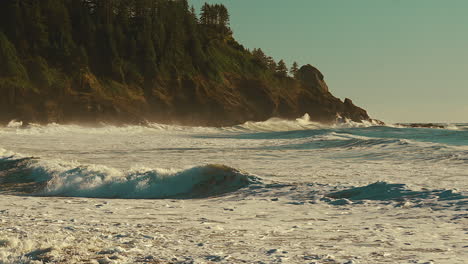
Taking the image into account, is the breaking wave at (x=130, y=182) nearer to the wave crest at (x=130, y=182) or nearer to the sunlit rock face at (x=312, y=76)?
the wave crest at (x=130, y=182)

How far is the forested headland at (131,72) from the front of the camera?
2201 inches

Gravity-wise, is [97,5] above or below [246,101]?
above

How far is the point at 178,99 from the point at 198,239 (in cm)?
6465

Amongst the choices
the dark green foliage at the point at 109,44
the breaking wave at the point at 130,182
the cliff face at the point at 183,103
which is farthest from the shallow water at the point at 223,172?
the dark green foliage at the point at 109,44

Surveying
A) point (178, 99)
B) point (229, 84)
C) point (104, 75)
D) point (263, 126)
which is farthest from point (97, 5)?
point (263, 126)

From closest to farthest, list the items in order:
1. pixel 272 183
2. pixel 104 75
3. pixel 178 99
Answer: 1. pixel 272 183
2. pixel 104 75
3. pixel 178 99

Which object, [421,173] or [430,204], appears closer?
[430,204]

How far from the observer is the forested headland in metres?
55.9

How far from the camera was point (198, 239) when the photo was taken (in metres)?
7.21

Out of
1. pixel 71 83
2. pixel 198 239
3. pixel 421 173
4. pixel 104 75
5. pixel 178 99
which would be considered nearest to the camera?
pixel 198 239

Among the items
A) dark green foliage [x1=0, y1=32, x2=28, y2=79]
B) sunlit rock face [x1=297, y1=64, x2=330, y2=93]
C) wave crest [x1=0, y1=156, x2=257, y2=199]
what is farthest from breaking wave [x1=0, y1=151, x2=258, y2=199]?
sunlit rock face [x1=297, y1=64, x2=330, y2=93]

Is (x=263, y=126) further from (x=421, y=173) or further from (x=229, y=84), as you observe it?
(x=421, y=173)

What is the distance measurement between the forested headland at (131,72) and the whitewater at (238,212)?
38447 millimetres

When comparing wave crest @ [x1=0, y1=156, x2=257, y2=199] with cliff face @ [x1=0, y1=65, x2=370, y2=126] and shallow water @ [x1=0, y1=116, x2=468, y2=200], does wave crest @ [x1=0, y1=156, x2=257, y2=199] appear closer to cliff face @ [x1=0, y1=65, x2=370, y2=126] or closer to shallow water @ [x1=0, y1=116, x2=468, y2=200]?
shallow water @ [x1=0, y1=116, x2=468, y2=200]
